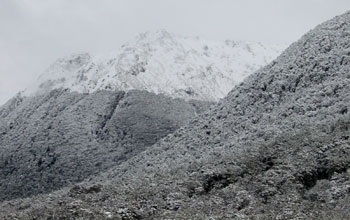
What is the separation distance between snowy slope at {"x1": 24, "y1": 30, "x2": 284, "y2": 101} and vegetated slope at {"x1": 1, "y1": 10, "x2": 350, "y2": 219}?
250 ft

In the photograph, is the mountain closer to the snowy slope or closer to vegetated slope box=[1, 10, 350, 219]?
the snowy slope

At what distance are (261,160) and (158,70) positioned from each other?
4623 inches

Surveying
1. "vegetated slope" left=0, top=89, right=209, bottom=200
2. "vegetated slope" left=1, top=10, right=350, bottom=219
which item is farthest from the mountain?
"vegetated slope" left=1, top=10, right=350, bottom=219

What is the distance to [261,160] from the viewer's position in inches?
2424

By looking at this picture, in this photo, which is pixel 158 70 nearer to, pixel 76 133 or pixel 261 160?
pixel 76 133

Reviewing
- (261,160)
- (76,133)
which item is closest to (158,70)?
(76,133)

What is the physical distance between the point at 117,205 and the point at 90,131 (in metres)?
92.9

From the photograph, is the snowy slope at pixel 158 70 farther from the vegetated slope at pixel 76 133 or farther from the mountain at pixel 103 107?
the vegetated slope at pixel 76 133

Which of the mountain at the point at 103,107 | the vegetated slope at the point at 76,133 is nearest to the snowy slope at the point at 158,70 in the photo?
the mountain at the point at 103,107

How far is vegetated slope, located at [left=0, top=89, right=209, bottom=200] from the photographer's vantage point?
131 meters

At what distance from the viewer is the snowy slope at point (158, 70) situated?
16962 centimetres

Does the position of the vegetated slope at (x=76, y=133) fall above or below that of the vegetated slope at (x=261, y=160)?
above

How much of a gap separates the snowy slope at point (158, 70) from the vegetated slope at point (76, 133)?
673 centimetres

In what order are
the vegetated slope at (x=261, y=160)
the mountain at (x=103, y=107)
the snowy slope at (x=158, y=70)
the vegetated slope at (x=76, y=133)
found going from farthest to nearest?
the snowy slope at (x=158, y=70), the mountain at (x=103, y=107), the vegetated slope at (x=76, y=133), the vegetated slope at (x=261, y=160)
